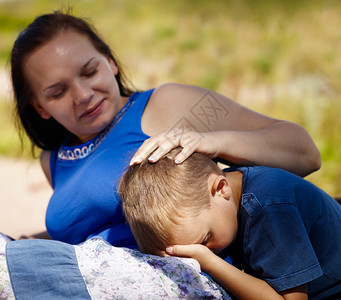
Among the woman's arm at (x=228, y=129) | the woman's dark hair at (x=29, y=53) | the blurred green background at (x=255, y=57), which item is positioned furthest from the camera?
the blurred green background at (x=255, y=57)

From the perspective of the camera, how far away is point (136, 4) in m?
12.3

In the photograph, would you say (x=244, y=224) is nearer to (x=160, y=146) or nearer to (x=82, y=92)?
(x=160, y=146)

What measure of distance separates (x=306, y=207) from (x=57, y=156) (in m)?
1.44

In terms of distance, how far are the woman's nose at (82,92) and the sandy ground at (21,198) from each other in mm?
2275

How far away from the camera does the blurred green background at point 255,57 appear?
5293mm

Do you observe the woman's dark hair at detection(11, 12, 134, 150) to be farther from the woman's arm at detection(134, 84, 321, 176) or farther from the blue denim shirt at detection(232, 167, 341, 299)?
the blue denim shirt at detection(232, 167, 341, 299)

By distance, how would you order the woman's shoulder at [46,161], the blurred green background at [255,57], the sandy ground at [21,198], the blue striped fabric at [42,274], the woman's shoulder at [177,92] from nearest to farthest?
1. the blue striped fabric at [42,274]
2. the woman's shoulder at [177,92]
3. the woman's shoulder at [46,161]
4. the sandy ground at [21,198]
5. the blurred green background at [255,57]

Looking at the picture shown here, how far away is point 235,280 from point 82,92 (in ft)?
3.70

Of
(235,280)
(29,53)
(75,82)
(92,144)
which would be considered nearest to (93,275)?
(235,280)

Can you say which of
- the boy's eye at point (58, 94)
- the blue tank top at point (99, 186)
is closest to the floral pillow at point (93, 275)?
the blue tank top at point (99, 186)

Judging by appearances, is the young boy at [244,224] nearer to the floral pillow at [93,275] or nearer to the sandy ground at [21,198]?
the floral pillow at [93,275]

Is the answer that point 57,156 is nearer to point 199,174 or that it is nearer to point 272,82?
point 199,174

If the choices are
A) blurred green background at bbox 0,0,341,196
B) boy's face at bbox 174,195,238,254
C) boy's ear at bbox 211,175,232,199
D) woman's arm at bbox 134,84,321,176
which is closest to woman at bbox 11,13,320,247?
woman's arm at bbox 134,84,321,176

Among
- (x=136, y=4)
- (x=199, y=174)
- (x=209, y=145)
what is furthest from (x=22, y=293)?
(x=136, y=4)
